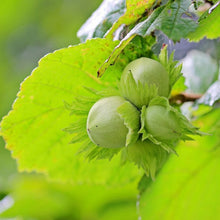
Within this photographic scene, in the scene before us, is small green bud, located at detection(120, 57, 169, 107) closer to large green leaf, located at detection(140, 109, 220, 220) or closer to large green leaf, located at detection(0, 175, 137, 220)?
large green leaf, located at detection(140, 109, 220, 220)

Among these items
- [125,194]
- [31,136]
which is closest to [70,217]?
[125,194]

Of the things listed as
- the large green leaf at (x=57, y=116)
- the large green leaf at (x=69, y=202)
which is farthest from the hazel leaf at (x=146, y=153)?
the large green leaf at (x=69, y=202)

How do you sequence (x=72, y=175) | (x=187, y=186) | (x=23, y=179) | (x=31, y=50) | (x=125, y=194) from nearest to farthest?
(x=72, y=175), (x=187, y=186), (x=125, y=194), (x=23, y=179), (x=31, y=50)

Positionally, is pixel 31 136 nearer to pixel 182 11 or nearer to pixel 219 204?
pixel 182 11

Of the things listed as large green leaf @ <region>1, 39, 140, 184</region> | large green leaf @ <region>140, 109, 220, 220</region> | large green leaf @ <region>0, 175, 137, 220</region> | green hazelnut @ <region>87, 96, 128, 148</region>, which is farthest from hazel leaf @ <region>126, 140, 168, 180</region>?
large green leaf @ <region>0, 175, 137, 220</region>

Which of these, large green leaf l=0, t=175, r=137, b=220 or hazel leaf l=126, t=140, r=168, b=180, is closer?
hazel leaf l=126, t=140, r=168, b=180

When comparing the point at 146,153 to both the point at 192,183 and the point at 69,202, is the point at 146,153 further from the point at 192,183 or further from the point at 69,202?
the point at 69,202

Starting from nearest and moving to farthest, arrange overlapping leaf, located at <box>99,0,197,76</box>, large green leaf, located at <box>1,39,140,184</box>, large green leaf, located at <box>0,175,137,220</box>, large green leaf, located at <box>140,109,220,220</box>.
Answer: overlapping leaf, located at <box>99,0,197,76</box> → large green leaf, located at <box>1,39,140,184</box> → large green leaf, located at <box>140,109,220,220</box> → large green leaf, located at <box>0,175,137,220</box>
